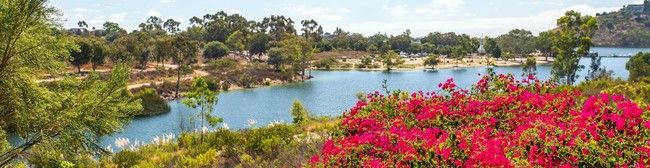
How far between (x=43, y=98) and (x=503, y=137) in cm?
801

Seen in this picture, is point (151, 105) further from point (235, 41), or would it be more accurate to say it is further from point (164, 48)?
point (235, 41)

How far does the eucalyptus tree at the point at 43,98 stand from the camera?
823 cm

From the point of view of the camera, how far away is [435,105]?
7.69 metres

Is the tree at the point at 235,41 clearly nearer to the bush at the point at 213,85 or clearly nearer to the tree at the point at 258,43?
the tree at the point at 258,43

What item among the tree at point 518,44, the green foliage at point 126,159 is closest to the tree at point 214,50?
the tree at point 518,44

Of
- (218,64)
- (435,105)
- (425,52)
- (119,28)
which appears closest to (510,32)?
(425,52)

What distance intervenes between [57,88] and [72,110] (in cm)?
132

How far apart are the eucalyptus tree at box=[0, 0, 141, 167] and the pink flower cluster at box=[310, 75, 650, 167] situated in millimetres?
5293

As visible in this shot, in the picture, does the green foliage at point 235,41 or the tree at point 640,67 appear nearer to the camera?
the tree at point 640,67

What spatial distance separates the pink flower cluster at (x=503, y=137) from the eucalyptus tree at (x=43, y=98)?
5.29 meters

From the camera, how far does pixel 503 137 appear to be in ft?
18.8

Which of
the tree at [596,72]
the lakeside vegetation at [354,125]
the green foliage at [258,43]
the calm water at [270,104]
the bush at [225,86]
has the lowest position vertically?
the calm water at [270,104]

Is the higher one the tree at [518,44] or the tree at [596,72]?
the tree at [518,44]

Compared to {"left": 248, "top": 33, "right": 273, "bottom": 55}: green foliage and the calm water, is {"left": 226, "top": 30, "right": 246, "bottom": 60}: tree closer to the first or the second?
{"left": 248, "top": 33, "right": 273, "bottom": 55}: green foliage
